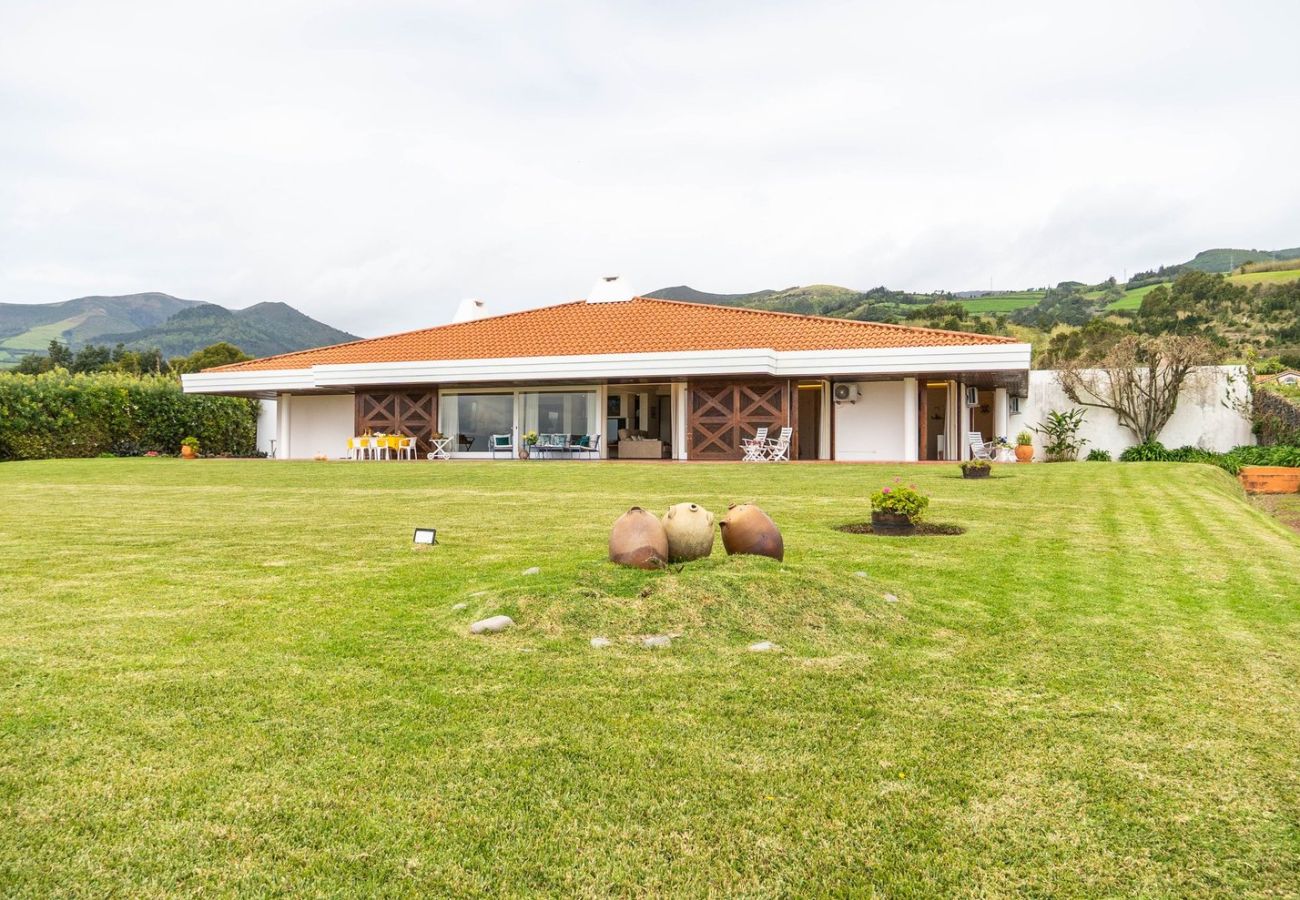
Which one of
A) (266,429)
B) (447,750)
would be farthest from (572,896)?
(266,429)

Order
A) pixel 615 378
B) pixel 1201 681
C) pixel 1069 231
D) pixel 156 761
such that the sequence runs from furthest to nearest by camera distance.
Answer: pixel 1069 231 → pixel 615 378 → pixel 1201 681 → pixel 156 761

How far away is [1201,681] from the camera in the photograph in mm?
4293

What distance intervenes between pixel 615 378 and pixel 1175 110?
48.9 feet

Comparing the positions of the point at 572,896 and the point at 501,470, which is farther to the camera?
the point at 501,470

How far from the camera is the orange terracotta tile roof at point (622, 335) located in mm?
22844

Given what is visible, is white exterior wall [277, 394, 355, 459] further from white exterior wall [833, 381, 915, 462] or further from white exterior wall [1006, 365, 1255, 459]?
white exterior wall [1006, 365, 1255, 459]

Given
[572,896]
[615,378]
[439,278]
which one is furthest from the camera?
[439,278]

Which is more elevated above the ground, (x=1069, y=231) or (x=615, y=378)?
(x=1069, y=231)

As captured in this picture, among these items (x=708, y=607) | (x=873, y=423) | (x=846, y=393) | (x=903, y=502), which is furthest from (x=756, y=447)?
(x=708, y=607)

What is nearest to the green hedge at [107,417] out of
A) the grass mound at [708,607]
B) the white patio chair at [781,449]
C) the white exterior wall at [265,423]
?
the white exterior wall at [265,423]

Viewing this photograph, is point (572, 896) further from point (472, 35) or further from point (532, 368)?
point (532, 368)

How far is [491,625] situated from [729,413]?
17.9 metres

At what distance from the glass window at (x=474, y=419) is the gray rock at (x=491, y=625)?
68.0 ft

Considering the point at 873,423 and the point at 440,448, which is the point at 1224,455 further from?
the point at 440,448
